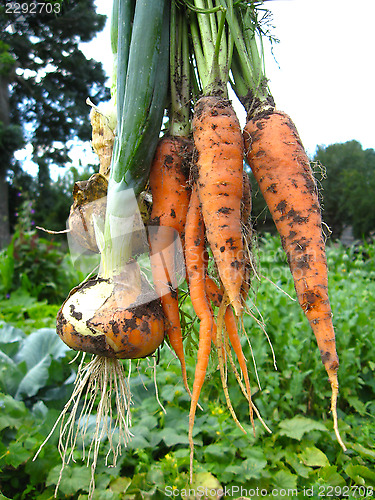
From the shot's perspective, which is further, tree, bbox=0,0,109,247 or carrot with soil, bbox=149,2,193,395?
tree, bbox=0,0,109,247

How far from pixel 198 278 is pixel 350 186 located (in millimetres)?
7984

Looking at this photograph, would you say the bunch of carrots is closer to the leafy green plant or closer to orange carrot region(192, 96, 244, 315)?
orange carrot region(192, 96, 244, 315)

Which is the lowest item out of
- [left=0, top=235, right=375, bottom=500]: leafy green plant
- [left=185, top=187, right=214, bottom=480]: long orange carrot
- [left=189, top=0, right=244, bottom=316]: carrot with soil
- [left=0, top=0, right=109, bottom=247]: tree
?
[left=0, top=235, right=375, bottom=500]: leafy green plant

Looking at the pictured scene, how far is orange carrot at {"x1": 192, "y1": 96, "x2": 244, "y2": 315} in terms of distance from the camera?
3.10 ft

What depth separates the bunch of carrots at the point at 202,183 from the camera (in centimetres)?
92

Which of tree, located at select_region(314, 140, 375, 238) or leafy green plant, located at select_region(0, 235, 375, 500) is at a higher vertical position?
tree, located at select_region(314, 140, 375, 238)

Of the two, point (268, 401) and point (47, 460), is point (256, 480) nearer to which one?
point (268, 401)

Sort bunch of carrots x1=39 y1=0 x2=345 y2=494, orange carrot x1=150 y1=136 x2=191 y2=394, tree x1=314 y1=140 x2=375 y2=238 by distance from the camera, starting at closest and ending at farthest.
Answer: bunch of carrots x1=39 y1=0 x2=345 y2=494 < orange carrot x1=150 y1=136 x2=191 y2=394 < tree x1=314 y1=140 x2=375 y2=238

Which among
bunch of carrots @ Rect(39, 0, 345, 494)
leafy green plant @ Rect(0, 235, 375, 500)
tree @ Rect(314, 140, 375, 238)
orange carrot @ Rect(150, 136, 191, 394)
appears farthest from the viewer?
tree @ Rect(314, 140, 375, 238)

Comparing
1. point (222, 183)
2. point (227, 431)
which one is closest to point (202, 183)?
point (222, 183)

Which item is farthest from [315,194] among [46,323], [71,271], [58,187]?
[58,187]

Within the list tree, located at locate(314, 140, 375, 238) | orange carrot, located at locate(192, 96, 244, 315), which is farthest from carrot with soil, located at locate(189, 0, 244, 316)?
tree, located at locate(314, 140, 375, 238)

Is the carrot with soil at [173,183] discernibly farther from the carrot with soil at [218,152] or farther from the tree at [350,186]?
the tree at [350,186]

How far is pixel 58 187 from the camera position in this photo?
1623cm
